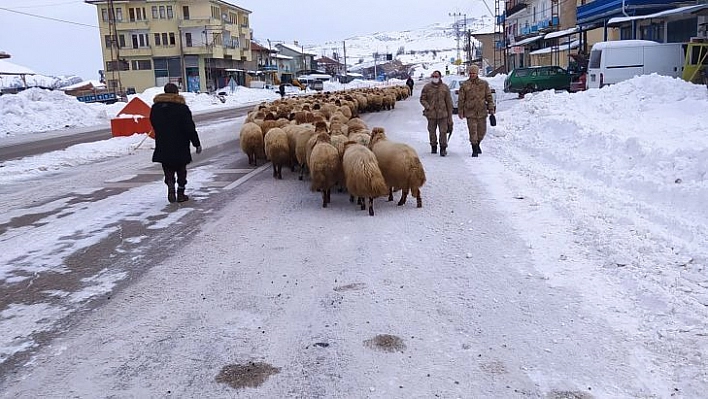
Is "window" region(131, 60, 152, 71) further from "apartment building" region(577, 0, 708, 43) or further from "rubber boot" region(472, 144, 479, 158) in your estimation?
"rubber boot" region(472, 144, 479, 158)

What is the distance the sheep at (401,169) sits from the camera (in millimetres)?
8289

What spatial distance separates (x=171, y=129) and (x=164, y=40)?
66192 mm

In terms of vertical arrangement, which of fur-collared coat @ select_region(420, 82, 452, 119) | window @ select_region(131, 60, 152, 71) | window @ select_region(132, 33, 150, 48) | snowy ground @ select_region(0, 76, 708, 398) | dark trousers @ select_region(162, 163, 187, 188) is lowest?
snowy ground @ select_region(0, 76, 708, 398)

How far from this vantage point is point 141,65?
7162cm

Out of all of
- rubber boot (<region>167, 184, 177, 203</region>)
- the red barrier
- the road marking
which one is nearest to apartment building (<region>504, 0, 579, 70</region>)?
the red barrier

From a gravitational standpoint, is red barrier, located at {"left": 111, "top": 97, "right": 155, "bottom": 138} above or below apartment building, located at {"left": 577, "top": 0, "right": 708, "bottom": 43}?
below

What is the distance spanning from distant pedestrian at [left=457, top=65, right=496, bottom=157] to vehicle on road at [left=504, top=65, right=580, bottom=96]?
21.0 meters

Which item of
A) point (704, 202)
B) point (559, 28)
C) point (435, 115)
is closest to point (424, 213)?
point (704, 202)

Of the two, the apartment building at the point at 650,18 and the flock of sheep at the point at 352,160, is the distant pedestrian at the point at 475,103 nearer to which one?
the flock of sheep at the point at 352,160

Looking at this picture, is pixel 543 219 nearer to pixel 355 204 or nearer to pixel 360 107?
pixel 355 204

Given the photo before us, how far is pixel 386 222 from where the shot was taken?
7719 mm

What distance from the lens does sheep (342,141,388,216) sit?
7.97 metres

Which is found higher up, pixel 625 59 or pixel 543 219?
pixel 625 59

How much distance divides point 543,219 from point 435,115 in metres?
6.17
